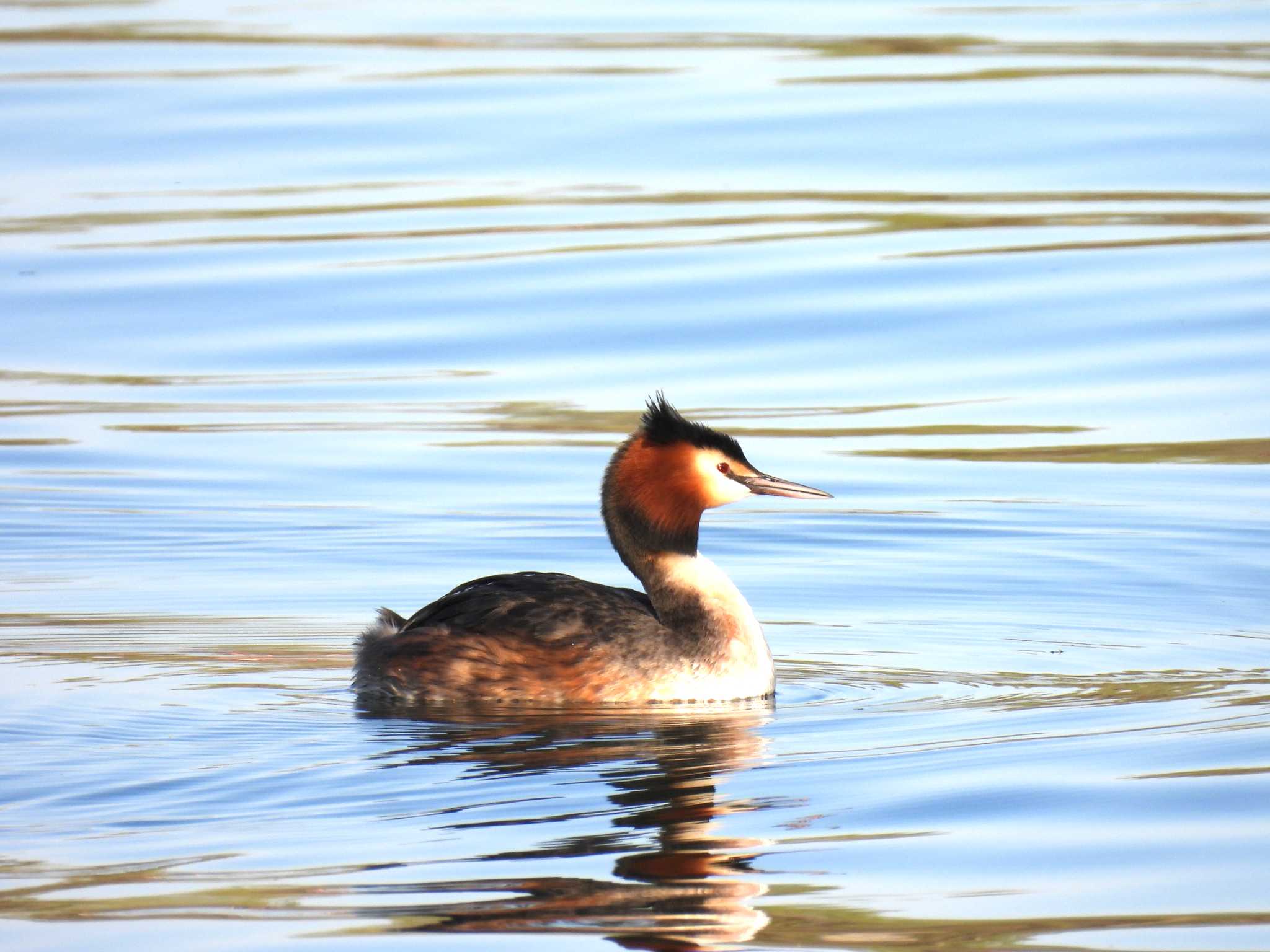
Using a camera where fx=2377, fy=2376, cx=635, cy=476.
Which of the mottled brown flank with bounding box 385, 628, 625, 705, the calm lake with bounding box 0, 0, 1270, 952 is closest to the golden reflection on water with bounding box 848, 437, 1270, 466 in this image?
the calm lake with bounding box 0, 0, 1270, 952

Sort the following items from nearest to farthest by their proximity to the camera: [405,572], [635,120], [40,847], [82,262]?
[40,847], [405,572], [82,262], [635,120]

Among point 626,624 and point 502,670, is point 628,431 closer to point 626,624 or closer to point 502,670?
point 626,624

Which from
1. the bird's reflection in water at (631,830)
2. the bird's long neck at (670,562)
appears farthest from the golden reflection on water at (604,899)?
the bird's long neck at (670,562)

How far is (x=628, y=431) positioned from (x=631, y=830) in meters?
6.78

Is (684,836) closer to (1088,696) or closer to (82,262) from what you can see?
(1088,696)

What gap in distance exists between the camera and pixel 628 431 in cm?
1351

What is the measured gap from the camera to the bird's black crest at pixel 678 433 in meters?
9.18

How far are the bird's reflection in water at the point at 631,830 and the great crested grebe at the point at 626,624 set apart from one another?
172 mm

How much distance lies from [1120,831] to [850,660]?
2.59 m

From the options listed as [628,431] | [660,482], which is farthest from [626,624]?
[628,431]

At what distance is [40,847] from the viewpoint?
263 inches

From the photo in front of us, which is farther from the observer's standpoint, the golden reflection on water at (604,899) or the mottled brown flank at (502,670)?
the mottled brown flank at (502,670)

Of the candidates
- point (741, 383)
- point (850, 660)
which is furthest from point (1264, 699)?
point (741, 383)

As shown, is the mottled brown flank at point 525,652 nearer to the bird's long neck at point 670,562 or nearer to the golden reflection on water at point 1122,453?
the bird's long neck at point 670,562
